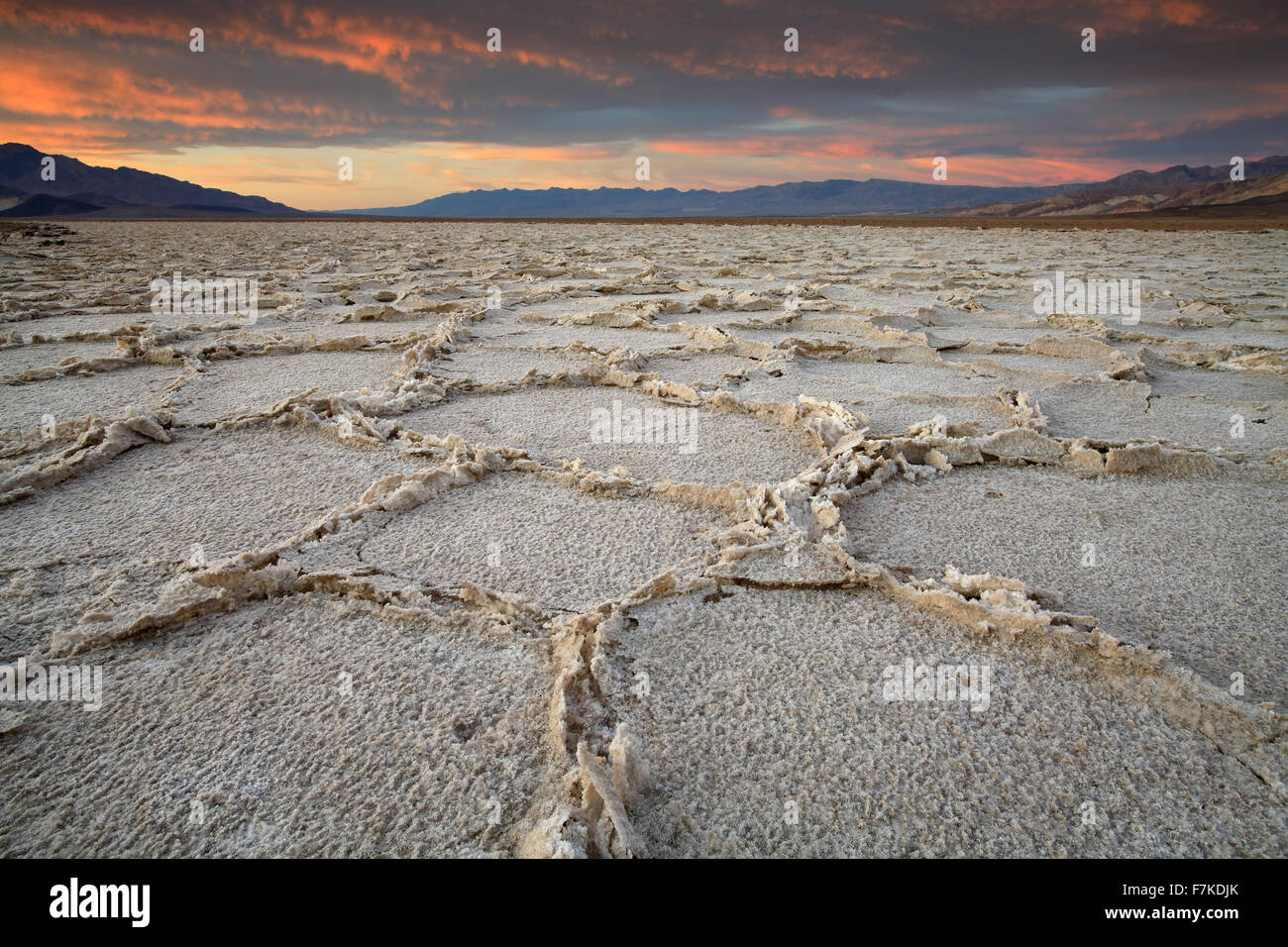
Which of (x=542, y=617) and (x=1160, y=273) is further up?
(x=1160, y=273)

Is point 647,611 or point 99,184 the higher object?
point 99,184

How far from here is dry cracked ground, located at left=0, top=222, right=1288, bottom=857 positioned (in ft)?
3.82

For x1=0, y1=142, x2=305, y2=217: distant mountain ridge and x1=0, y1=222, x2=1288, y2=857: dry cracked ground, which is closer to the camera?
x1=0, y1=222, x2=1288, y2=857: dry cracked ground

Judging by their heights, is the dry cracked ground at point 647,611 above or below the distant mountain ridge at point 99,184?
below

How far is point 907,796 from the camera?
3.88 ft

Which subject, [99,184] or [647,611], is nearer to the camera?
[647,611]

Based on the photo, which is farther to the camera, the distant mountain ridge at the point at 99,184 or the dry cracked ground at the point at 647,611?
the distant mountain ridge at the point at 99,184

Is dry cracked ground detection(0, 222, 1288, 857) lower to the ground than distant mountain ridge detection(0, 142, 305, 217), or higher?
lower

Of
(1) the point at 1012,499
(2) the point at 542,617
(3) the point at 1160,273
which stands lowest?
(2) the point at 542,617

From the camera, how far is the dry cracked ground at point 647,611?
116cm

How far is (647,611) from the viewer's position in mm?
1680

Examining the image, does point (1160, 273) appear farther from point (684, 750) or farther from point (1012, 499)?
point (684, 750)
